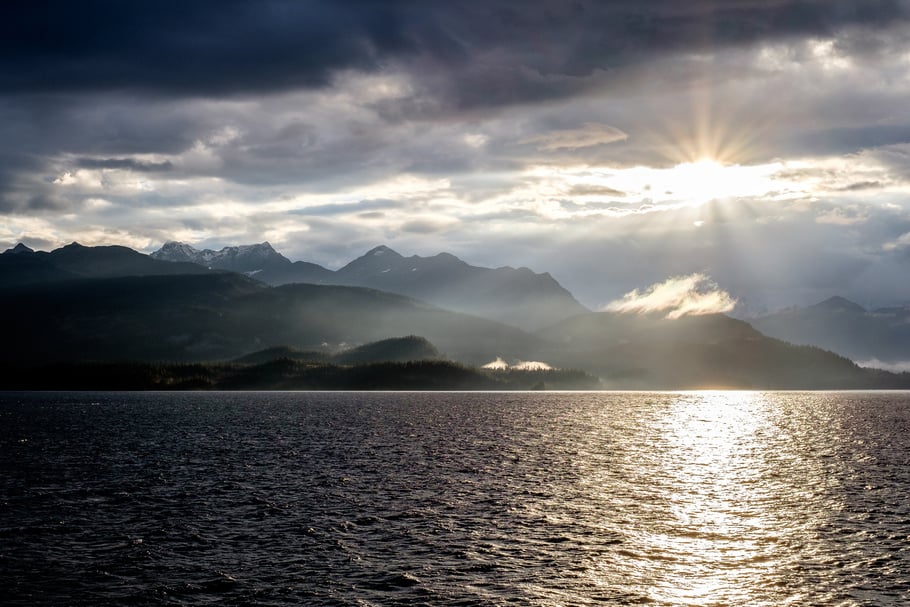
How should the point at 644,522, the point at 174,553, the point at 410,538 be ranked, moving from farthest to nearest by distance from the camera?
the point at 644,522 < the point at 410,538 < the point at 174,553

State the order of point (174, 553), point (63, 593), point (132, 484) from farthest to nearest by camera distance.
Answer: point (132, 484) → point (174, 553) → point (63, 593)

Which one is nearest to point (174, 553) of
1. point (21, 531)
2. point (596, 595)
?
point (21, 531)

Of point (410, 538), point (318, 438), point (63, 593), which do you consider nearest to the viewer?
point (63, 593)

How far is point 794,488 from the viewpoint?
357ft

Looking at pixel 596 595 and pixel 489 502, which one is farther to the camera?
pixel 489 502

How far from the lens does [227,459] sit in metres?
138

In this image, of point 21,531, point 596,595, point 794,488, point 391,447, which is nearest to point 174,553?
point 21,531

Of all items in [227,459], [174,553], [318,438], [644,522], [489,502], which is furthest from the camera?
[318,438]

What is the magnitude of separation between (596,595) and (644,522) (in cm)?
2859

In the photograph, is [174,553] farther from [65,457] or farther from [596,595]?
[65,457]

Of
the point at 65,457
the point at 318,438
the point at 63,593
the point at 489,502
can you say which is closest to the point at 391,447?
the point at 318,438

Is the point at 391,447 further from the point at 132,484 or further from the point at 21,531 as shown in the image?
the point at 21,531

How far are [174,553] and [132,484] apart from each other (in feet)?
143

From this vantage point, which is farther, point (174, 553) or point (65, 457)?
point (65, 457)
